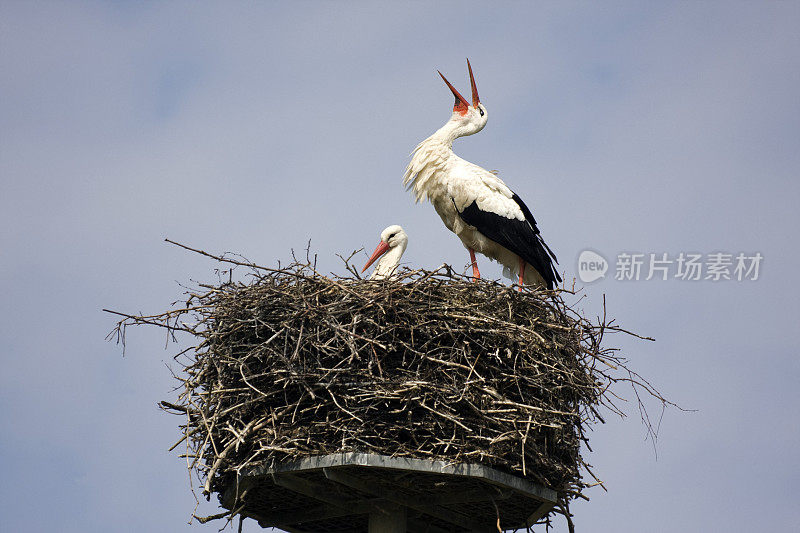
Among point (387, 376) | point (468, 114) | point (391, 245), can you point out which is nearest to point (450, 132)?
point (468, 114)

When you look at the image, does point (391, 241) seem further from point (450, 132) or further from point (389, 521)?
point (389, 521)

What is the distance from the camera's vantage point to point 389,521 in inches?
275

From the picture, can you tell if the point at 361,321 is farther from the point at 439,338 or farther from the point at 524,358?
the point at 524,358

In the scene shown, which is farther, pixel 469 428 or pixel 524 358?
pixel 524 358

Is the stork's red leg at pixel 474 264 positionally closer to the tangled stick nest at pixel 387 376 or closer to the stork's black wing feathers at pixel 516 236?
the stork's black wing feathers at pixel 516 236

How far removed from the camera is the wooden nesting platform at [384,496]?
249 inches

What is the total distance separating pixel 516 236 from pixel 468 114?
4.75 feet

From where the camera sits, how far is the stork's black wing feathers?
29.2ft

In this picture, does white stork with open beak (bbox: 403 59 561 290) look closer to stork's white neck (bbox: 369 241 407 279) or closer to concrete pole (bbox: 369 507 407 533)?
stork's white neck (bbox: 369 241 407 279)

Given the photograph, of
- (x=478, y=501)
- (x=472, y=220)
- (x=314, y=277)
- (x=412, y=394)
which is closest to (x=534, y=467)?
(x=478, y=501)

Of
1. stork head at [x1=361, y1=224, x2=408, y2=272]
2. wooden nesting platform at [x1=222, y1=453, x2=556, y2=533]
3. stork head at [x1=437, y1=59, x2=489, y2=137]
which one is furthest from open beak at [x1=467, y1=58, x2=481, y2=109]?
wooden nesting platform at [x1=222, y1=453, x2=556, y2=533]

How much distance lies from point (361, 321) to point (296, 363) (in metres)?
0.48

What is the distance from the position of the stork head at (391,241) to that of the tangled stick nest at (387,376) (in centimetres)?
198

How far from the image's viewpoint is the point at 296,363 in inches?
257
